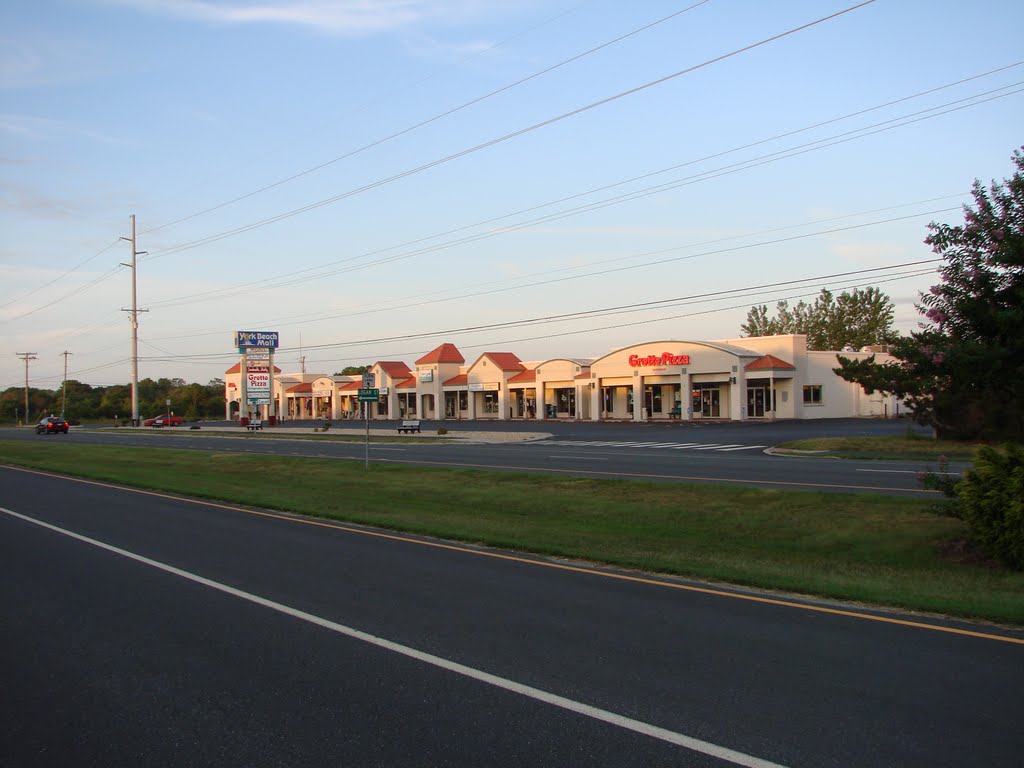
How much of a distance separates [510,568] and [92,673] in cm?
550

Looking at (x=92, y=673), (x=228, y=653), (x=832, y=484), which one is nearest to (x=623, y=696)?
(x=228, y=653)

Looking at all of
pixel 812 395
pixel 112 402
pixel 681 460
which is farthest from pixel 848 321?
pixel 112 402

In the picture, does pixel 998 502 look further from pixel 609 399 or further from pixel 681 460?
pixel 609 399

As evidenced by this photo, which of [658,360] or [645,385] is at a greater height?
[658,360]

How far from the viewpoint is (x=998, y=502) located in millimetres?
10438

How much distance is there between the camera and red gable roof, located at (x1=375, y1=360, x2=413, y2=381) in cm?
9719

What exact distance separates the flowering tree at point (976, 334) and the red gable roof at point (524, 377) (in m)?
68.1

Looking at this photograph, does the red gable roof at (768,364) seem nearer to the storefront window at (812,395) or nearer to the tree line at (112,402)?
the storefront window at (812,395)

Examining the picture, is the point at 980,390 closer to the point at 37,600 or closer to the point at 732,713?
the point at 732,713

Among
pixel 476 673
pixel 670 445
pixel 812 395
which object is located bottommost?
pixel 476 673

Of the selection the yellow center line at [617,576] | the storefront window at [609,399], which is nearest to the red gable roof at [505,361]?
the storefront window at [609,399]

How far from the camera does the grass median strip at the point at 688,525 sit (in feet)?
32.1

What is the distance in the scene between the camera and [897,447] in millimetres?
32312

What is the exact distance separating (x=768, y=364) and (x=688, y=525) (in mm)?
48534
